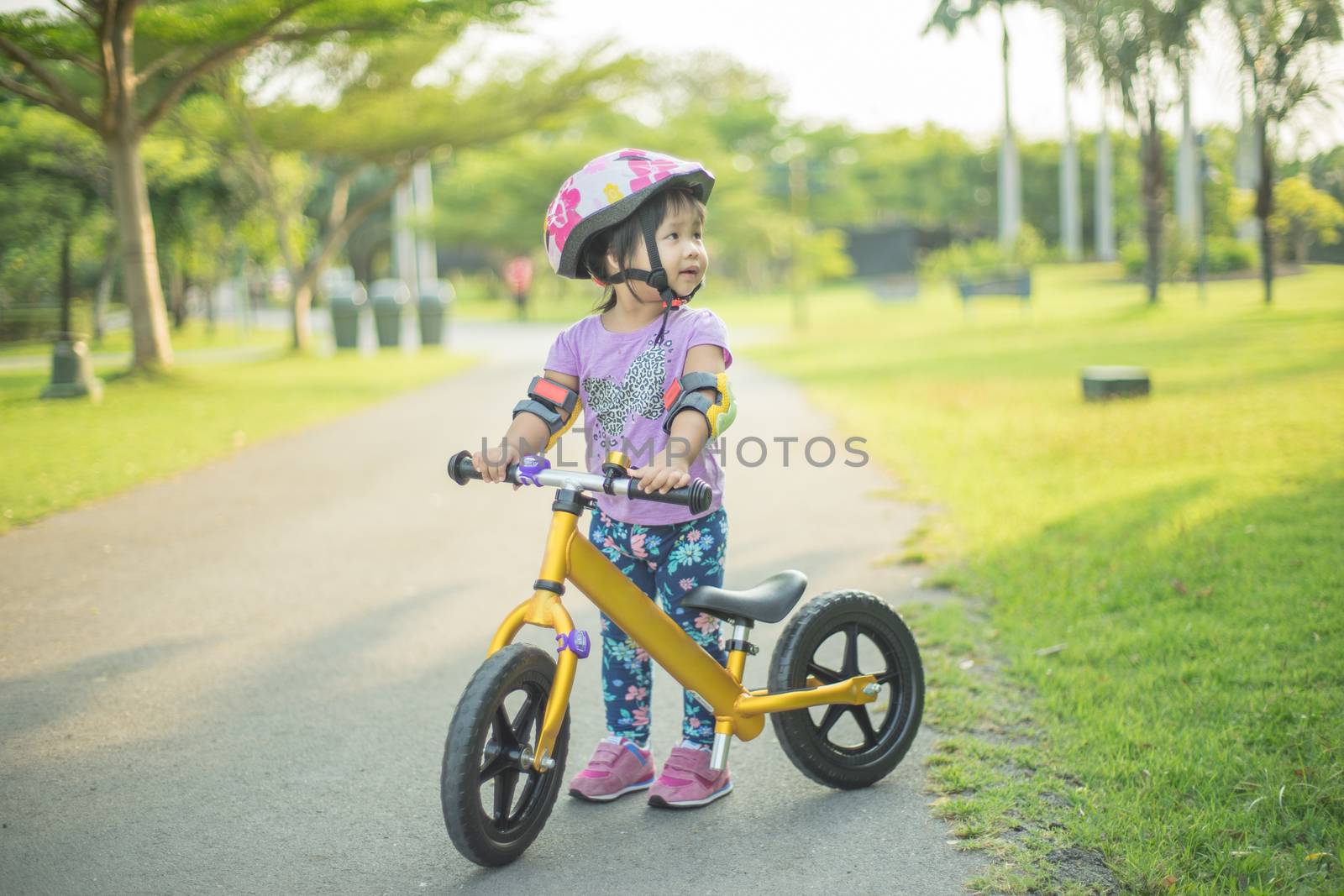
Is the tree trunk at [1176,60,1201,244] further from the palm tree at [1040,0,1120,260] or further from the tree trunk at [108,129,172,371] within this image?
the tree trunk at [108,129,172,371]

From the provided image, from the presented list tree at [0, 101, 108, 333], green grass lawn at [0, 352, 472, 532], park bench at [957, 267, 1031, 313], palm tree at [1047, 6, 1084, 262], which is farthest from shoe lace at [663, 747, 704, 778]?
park bench at [957, 267, 1031, 313]

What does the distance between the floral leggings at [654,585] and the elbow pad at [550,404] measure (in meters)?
0.30

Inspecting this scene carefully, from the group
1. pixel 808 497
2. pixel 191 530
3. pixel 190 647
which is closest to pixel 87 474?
pixel 191 530

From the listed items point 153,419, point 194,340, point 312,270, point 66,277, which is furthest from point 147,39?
point 194,340

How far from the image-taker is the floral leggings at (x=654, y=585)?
3252 millimetres

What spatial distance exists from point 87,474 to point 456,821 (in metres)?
7.48

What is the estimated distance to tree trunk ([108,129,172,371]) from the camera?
14844mm

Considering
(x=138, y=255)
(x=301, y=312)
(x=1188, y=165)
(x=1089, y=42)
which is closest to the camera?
(x=1089, y=42)

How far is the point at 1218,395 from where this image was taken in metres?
11.3

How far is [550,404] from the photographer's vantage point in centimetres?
313

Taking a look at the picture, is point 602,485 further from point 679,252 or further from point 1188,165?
point 1188,165

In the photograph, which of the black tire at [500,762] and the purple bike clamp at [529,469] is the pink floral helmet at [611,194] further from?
the black tire at [500,762]

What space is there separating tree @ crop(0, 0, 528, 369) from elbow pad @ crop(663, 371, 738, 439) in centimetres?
1263

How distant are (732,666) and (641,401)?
2.58 ft
